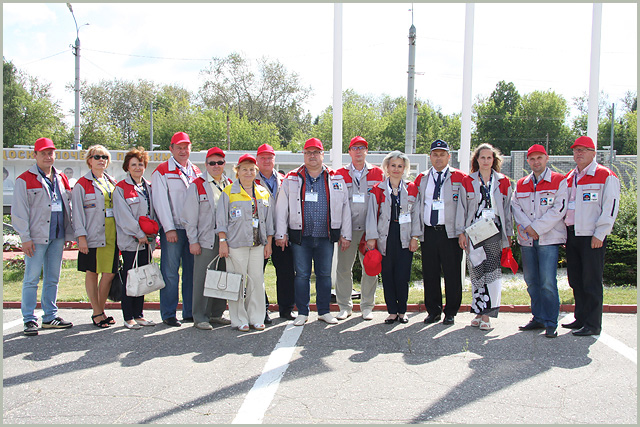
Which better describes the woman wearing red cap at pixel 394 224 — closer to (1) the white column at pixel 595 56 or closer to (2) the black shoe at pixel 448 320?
(2) the black shoe at pixel 448 320

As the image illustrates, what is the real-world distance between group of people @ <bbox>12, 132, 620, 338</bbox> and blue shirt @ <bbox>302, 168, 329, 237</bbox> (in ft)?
0.04

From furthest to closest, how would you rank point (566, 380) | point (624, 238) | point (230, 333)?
point (624, 238) < point (230, 333) < point (566, 380)

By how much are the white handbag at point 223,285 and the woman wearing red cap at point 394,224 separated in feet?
5.49

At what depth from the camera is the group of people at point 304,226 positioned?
5.81 m

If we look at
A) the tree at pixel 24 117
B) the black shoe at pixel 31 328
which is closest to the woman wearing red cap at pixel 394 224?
the black shoe at pixel 31 328

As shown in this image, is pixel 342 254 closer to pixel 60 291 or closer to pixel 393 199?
pixel 393 199

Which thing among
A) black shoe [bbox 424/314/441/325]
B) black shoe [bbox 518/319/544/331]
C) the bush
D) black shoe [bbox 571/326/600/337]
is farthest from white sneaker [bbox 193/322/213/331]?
the bush

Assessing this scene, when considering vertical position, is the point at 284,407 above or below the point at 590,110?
below

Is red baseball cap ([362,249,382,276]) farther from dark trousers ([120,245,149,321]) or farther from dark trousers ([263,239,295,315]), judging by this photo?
dark trousers ([120,245,149,321])

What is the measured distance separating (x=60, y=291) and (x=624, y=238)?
425 inches

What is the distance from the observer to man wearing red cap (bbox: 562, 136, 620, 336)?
18.1 ft

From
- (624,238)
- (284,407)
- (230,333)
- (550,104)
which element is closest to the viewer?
(284,407)

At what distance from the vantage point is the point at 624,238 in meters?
10.1

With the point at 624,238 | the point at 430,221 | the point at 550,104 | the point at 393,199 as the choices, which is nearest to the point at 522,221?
the point at 430,221
